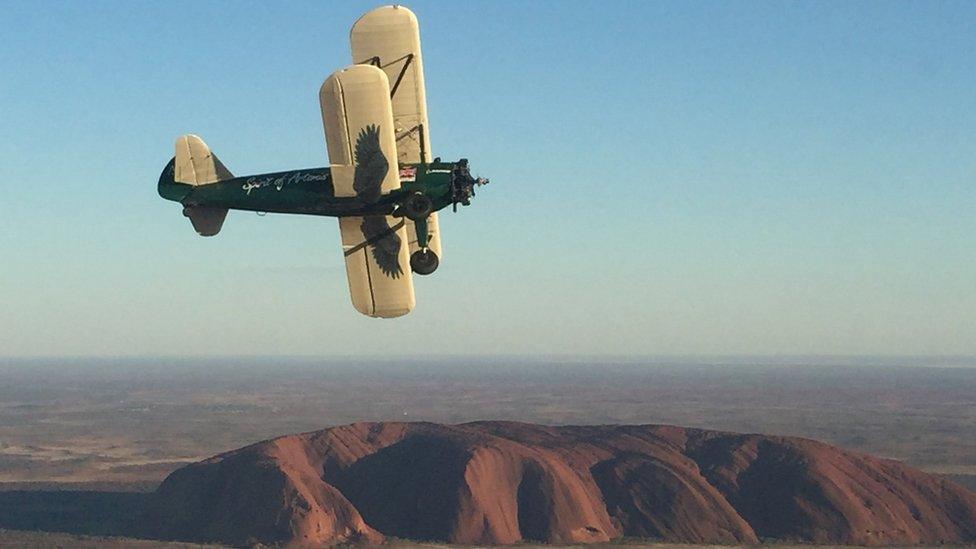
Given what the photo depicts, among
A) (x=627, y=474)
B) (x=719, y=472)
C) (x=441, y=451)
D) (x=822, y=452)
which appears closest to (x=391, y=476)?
(x=441, y=451)

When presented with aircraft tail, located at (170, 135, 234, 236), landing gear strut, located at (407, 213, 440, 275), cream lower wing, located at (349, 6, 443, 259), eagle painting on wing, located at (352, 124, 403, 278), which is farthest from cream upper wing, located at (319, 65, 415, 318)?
aircraft tail, located at (170, 135, 234, 236)

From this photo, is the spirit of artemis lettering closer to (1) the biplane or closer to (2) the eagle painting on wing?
(1) the biplane

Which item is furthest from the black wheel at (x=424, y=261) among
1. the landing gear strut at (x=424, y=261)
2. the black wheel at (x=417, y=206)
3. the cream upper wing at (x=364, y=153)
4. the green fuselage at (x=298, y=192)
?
the black wheel at (x=417, y=206)

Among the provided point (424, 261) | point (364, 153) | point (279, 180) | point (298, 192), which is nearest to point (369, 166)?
point (364, 153)

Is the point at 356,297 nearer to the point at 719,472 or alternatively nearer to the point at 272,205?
the point at 272,205

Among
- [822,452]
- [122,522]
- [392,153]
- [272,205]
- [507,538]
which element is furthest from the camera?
[822,452]

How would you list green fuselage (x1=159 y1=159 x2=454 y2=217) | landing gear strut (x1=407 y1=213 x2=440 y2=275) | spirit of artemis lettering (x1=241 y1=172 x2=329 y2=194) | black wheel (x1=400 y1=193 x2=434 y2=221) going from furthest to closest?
1. landing gear strut (x1=407 y1=213 x2=440 y2=275)
2. spirit of artemis lettering (x1=241 y1=172 x2=329 y2=194)
3. green fuselage (x1=159 y1=159 x2=454 y2=217)
4. black wheel (x1=400 y1=193 x2=434 y2=221)
